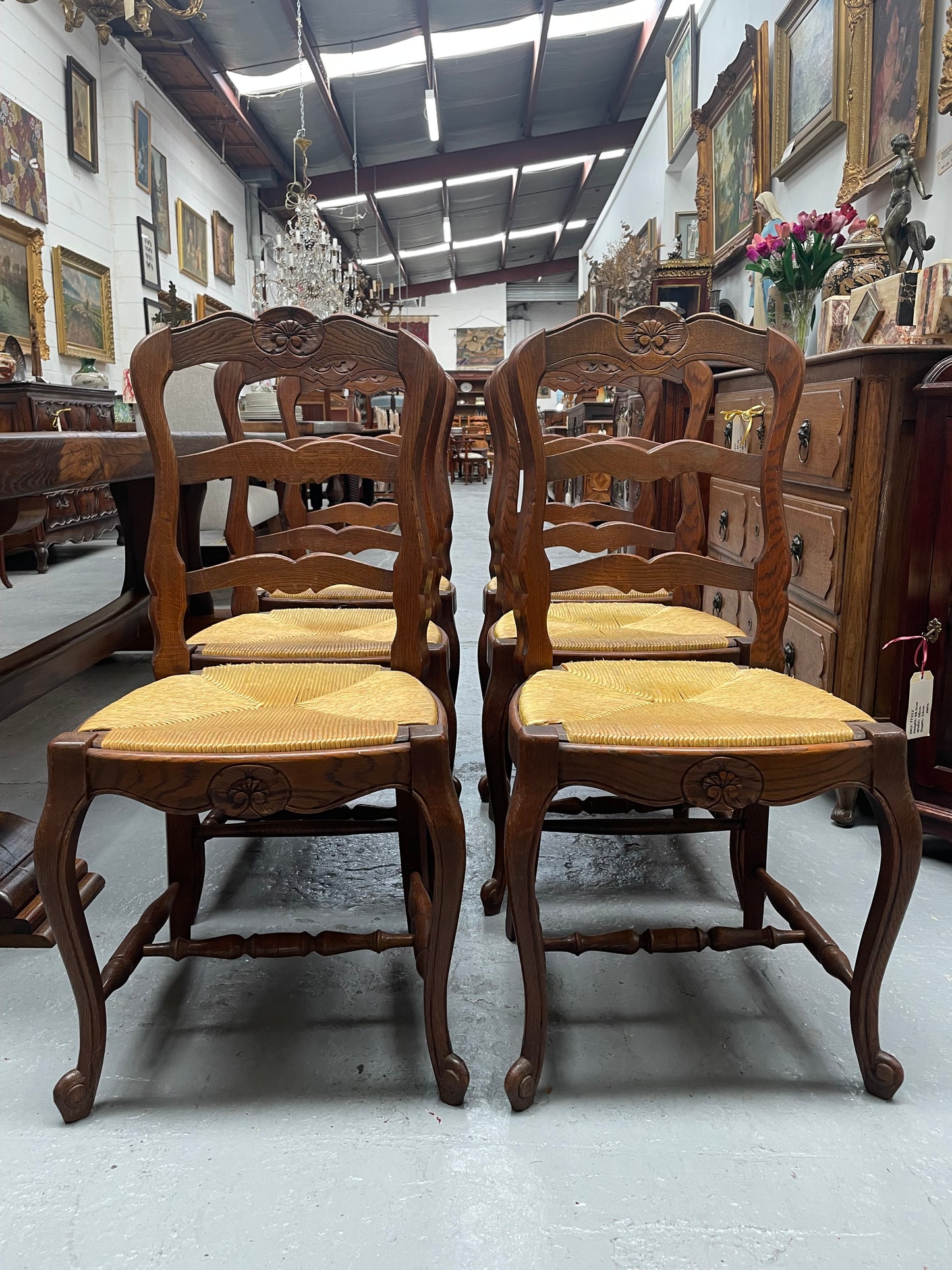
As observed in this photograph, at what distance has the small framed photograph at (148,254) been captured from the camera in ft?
26.3

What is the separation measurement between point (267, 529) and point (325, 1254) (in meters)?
3.90

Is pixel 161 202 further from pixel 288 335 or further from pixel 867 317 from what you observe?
pixel 288 335

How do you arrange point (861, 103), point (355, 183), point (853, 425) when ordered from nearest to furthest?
A: point (853, 425) → point (861, 103) → point (355, 183)

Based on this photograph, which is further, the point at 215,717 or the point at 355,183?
the point at 355,183

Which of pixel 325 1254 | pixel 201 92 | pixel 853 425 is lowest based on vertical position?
pixel 325 1254

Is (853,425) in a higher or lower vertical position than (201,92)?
lower

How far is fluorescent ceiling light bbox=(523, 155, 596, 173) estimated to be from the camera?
1177 centimetres

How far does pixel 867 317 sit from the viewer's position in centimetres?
233

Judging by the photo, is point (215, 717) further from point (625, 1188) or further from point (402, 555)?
point (625, 1188)

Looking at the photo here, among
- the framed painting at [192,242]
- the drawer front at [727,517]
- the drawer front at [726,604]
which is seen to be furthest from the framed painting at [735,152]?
the framed painting at [192,242]

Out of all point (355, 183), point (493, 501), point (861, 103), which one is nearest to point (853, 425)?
point (493, 501)

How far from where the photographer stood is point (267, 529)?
4.57 m

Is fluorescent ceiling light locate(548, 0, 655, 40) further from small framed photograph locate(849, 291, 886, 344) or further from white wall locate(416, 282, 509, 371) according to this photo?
white wall locate(416, 282, 509, 371)

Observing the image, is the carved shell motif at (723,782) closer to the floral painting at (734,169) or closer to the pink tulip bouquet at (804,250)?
the pink tulip bouquet at (804,250)
